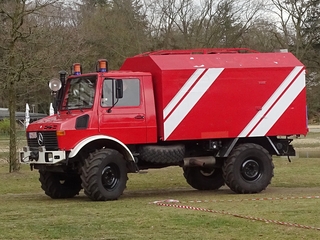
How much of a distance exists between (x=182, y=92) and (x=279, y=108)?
2.30 metres

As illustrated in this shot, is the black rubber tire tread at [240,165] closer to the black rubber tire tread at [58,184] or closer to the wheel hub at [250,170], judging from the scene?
the wheel hub at [250,170]

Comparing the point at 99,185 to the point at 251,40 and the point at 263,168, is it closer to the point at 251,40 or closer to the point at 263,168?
the point at 263,168

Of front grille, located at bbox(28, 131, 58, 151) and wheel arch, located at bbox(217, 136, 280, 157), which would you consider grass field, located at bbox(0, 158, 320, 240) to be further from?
front grille, located at bbox(28, 131, 58, 151)

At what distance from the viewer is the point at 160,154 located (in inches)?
619

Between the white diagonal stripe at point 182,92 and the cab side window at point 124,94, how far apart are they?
2.01 feet

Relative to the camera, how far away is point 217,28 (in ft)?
141

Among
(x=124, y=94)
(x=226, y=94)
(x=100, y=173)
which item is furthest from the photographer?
(x=226, y=94)

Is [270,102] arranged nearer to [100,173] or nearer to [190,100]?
[190,100]

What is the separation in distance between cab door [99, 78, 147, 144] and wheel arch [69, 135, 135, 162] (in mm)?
142

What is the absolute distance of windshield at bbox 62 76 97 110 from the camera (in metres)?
15.4

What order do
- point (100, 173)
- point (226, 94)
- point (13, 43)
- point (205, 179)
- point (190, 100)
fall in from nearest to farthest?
point (100, 173) < point (190, 100) < point (226, 94) < point (205, 179) < point (13, 43)

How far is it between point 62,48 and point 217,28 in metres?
20.1

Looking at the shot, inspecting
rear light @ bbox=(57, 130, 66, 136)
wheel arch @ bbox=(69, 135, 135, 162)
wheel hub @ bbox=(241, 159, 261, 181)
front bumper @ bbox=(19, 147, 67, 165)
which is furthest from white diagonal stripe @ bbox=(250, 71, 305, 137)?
front bumper @ bbox=(19, 147, 67, 165)

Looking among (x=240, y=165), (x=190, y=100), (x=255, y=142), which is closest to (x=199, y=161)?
(x=240, y=165)
